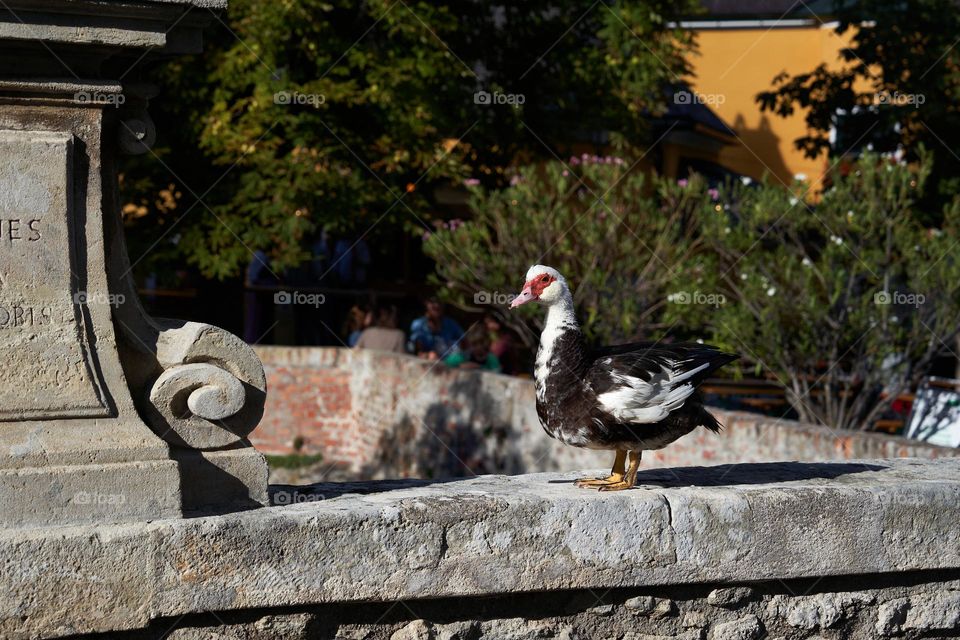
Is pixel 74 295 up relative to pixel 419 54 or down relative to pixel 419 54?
down

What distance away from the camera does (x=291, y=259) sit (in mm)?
12500

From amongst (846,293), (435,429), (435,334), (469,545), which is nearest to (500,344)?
(435,334)

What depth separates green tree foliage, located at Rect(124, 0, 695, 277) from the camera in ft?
40.5

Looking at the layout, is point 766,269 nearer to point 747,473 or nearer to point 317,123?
point 317,123

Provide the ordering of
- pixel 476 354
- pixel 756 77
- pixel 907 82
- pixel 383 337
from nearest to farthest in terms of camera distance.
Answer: pixel 476 354, pixel 907 82, pixel 383 337, pixel 756 77

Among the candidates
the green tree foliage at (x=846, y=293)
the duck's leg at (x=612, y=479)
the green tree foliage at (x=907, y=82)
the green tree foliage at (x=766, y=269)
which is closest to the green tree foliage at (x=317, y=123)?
the green tree foliage at (x=766, y=269)

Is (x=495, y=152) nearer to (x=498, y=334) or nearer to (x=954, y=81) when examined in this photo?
(x=498, y=334)

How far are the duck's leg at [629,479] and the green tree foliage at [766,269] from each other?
5564mm

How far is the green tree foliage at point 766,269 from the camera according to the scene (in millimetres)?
9984

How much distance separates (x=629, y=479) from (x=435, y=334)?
28.5ft

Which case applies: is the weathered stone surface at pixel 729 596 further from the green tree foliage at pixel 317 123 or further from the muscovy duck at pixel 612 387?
the green tree foliage at pixel 317 123

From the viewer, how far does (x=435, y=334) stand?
42.8ft

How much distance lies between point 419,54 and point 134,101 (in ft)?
29.2

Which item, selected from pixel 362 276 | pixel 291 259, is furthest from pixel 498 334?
pixel 362 276
